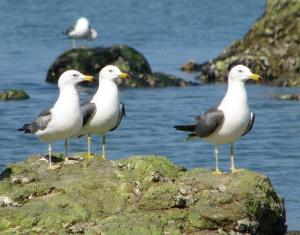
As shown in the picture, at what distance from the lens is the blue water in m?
25.8

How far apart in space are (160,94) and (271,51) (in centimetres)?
498

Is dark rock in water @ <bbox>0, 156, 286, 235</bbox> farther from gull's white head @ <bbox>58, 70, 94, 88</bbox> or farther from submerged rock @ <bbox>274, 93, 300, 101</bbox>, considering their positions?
submerged rock @ <bbox>274, 93, 300, 101</bbox>

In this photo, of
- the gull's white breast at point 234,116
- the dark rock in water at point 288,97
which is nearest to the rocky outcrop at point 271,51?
the dark rock in water at point 288,97

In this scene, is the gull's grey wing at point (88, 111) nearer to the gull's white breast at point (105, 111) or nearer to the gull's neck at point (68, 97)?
the gull's white breast at point (105, 111)

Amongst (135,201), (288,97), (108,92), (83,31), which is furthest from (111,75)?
(83,31)

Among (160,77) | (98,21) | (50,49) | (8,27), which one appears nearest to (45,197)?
(160,77)

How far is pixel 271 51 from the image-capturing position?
128 ft

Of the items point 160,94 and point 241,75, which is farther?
point 160,94

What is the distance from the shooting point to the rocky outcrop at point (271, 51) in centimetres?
3844

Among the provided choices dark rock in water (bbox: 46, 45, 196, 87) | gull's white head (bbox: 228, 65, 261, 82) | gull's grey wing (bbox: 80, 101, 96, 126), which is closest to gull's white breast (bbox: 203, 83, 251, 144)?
gull's white head (bbox: 228, 65, 261, 82)

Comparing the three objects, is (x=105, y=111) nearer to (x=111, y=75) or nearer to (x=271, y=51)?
(x=111, y=75)

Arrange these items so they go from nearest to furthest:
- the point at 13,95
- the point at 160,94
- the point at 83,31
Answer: the point at 13,95 < the point at 160,94 < the point at 83,31

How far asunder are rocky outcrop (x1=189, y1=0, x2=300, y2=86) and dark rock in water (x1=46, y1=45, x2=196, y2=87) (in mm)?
1773

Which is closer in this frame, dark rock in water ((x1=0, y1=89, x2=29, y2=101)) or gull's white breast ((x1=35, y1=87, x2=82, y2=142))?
gull's white breast ((x1=35, y1=87, x2=82, y2=142))
